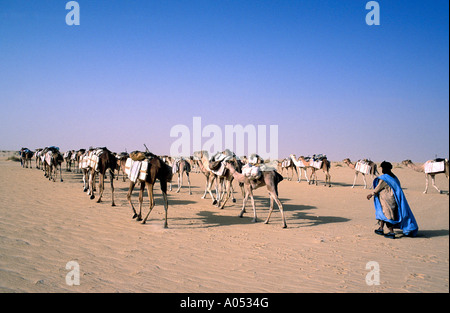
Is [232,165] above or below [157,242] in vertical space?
above

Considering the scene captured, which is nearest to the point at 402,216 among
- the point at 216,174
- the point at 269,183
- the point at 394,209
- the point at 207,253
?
the point at 394,209

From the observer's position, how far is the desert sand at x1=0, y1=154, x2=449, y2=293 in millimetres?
4805

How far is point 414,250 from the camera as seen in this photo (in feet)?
22.4

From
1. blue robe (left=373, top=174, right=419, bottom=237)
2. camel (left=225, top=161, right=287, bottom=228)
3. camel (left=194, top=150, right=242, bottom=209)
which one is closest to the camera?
blue robe (left=373, top=174, right=419, bottom=237)

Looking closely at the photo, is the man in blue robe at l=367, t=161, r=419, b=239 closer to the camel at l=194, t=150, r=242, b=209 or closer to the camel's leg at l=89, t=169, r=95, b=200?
the camel at l=194, t=150, r=242, b=209

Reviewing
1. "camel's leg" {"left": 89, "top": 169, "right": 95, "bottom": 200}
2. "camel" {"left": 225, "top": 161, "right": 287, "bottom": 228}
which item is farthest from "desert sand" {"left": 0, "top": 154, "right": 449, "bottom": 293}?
"camel's leg" {"left": 89, "top": 169, "right": 95, "bottom": 200}

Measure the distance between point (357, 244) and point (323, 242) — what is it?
90 centimetres

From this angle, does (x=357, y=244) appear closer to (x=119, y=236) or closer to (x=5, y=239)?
(x=119, y=236)

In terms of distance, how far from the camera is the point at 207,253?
6.57 metres

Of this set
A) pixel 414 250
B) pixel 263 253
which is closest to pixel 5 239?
pixel 263 253

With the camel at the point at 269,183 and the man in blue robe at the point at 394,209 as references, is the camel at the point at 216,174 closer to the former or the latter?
the camel at the point at 269,183

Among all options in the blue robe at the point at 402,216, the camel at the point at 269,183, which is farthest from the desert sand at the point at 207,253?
the camel at the point at 269,183

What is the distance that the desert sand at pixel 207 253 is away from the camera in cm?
480
